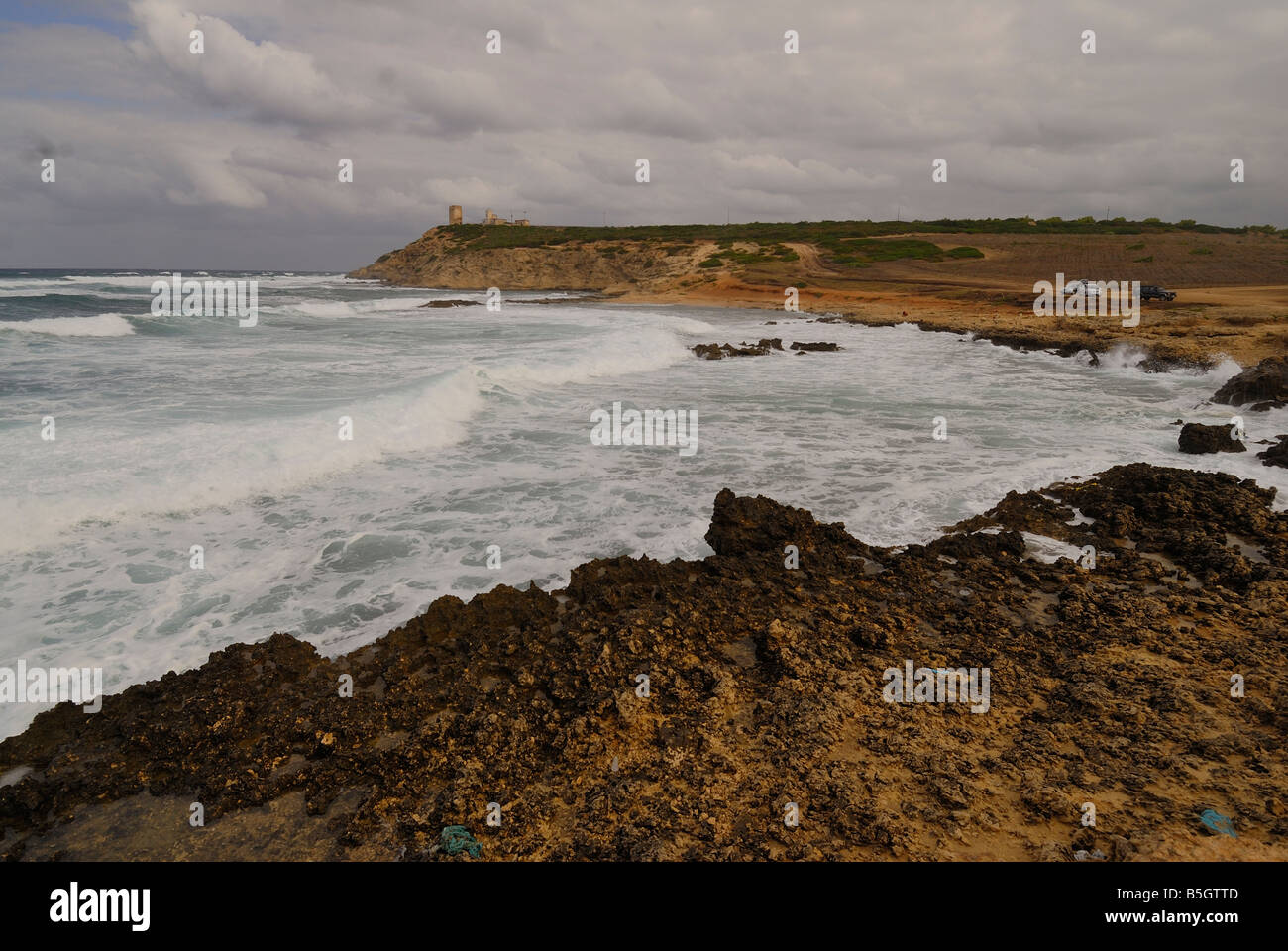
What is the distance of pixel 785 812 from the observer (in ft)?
11.8

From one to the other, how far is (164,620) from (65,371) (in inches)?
607

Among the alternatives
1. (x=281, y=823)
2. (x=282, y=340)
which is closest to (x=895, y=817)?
(x=281, y=823)

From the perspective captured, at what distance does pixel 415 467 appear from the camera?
10.5 meters

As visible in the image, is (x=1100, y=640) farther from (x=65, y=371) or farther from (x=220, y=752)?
(x=65, y=371)

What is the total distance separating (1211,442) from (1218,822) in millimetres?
9819
